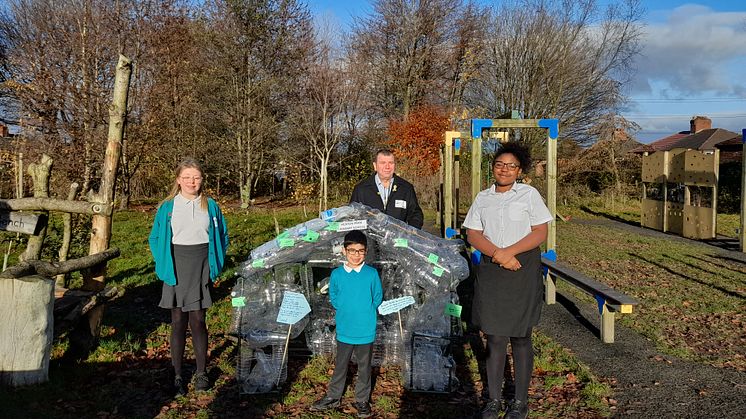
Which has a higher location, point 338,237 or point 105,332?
point 338,237

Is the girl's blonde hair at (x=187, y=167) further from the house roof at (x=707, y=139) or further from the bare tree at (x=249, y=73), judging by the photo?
the house roof at (x=707, y=139)

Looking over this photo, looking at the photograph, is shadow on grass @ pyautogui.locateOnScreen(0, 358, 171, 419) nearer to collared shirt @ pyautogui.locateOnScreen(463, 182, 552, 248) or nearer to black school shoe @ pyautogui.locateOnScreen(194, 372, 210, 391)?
black school shoe @ pyautogui.locateOnScreen(194, 372, 210, 391)

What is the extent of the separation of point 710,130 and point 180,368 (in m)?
36.5

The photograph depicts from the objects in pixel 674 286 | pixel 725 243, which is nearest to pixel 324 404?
pixel 674 286

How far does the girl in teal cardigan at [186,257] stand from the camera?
4203mm

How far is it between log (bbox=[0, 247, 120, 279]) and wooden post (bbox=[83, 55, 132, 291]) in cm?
17

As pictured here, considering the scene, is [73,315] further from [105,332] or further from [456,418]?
[456,418]

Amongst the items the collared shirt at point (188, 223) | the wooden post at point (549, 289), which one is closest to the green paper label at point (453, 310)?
the collared shirt at point (188, 223)

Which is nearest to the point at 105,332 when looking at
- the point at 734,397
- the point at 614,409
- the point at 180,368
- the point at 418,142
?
the point at 180,368

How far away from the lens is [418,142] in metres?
23.7

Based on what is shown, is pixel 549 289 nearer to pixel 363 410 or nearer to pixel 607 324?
pixel 607 324

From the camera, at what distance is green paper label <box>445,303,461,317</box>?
173 inches

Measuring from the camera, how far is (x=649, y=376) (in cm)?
473

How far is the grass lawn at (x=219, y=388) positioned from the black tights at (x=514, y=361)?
15.2 inches
